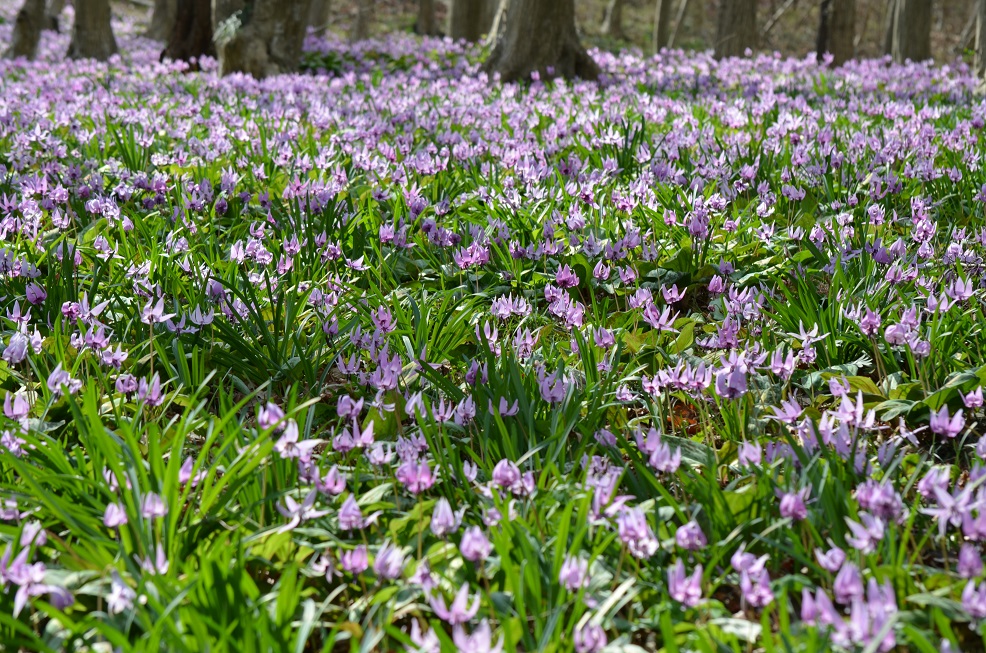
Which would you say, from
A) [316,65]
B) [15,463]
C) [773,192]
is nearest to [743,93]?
[773,192]

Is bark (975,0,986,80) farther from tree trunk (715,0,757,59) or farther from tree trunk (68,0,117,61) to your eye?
tree trunk (68,0,117,61)

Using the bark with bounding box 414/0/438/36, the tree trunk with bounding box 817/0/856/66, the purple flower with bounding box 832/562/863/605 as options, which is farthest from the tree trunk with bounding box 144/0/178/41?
the purple flower with bounding box 832/562/863/605

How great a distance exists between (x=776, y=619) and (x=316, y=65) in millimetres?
12362

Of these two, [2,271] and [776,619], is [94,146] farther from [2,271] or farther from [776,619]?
[776,619]

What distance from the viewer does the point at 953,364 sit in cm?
262

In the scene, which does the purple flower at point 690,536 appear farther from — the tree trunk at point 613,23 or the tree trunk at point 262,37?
the tree trunk at point 613,23

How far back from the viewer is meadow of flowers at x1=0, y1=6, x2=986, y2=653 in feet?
5.41

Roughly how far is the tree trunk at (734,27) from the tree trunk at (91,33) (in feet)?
34.9

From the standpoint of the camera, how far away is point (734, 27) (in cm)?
1625

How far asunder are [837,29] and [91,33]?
41.8 ft

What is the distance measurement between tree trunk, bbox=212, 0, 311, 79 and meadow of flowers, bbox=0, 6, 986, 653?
5378 millimetres

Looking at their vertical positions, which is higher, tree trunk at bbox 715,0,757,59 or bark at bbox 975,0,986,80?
tree trunk at bbox 715,0,757,59

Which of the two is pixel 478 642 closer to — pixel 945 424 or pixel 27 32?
pixel 945 424

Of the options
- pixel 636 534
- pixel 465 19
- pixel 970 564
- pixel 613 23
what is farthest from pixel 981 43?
pixel 613 23
